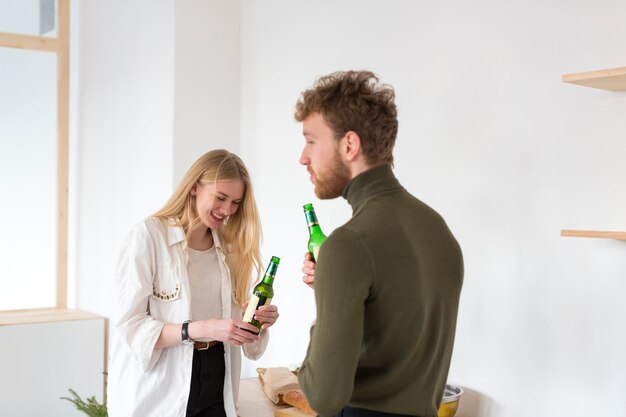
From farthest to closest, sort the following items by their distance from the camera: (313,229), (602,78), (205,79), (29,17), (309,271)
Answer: (29,17), (205,79), (313,229), (602,78), (309,271)

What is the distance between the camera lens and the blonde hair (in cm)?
221

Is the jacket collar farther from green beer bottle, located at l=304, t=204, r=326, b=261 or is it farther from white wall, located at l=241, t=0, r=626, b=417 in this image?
white wall, located at l=241, t=0, r=626, b=417

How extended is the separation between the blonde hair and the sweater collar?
821 millimetres

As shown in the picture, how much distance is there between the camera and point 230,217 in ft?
7.77

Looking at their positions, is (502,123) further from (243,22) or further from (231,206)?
(243,22)

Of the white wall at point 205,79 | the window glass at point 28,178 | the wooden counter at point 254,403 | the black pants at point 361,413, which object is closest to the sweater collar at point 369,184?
the black pants at point 361,413

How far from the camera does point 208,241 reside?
2307mm

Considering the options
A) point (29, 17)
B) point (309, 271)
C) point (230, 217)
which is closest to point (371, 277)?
point (309, 271)

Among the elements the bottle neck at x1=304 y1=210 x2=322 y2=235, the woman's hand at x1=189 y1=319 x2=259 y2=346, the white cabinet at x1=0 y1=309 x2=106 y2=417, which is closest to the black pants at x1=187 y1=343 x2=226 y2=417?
the woman's hand at x1=189 y1=319 x2=259 y2=346

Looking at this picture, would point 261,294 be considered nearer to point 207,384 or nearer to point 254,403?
point 207,384

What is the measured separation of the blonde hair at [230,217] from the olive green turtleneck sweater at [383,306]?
829 millimetres

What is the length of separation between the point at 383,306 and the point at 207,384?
3.11 ft

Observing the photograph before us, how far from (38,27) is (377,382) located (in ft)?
12.5

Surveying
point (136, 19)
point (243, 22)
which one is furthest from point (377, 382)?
point (136, 19)
